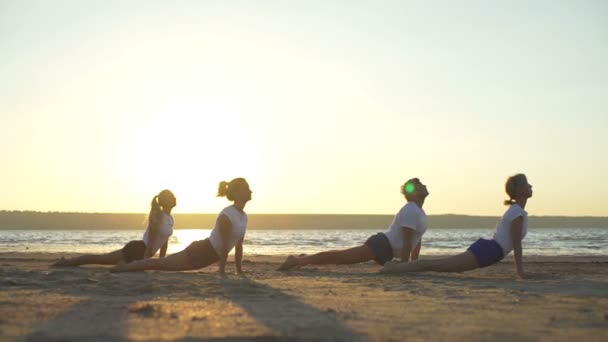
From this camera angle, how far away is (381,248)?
10.8 m

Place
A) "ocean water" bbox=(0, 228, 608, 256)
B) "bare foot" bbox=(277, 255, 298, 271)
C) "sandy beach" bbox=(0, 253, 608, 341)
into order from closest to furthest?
"sandy beach" bbox=(0, 253, 608, 341) → "bare foot" bbox=(277, 255, 298, 271) → "ocean water" bbox=(0, 228, 608, 256)

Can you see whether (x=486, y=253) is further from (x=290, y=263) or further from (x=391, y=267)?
(x=290, y=263)

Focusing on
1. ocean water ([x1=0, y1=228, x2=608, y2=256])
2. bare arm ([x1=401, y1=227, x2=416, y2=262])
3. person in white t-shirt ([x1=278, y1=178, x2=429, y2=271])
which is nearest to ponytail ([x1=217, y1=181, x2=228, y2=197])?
person in white t-shirt ([x1=278, y1=178, x2=429, y2=271])

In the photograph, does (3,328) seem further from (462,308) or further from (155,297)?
(462,308)

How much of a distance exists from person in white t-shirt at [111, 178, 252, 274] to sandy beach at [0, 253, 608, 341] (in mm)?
1233

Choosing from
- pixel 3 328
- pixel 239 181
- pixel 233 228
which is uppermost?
pixel 239 181

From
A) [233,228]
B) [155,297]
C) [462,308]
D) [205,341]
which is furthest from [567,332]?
[233,228]

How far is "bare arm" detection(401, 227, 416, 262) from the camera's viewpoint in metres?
10.6

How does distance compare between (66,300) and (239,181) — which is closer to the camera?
(66,300)

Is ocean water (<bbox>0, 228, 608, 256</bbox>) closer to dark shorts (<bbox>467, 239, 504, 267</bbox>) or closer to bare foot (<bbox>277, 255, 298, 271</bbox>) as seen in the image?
bare foot (<bbox>277, 255, 298, 271</bbox>)

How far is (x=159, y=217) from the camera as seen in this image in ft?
38.2

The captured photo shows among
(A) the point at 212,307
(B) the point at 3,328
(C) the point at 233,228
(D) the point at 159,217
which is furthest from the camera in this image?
(D) the point at 159,217

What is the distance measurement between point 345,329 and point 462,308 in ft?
5.52

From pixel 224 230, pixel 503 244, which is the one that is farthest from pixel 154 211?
pixel 503 244
